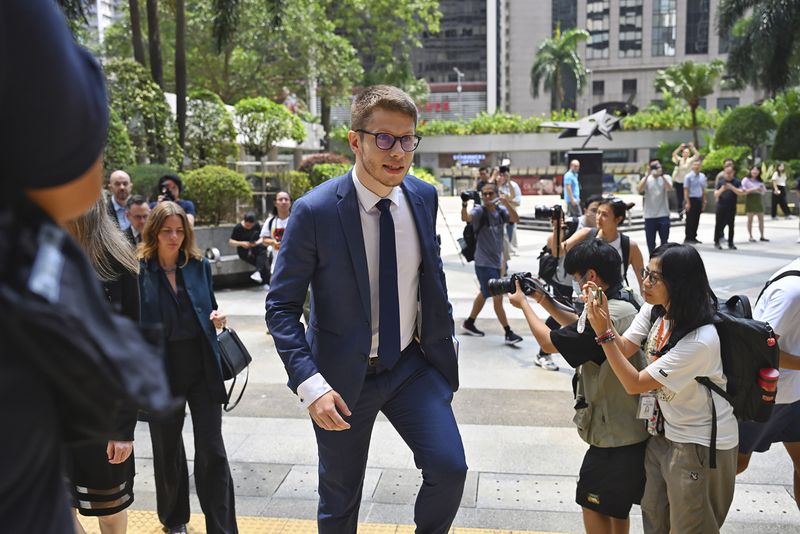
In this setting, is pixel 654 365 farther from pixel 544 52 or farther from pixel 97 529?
pixel 544 52

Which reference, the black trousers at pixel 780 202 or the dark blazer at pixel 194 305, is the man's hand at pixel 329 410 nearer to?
the dark blazer at pixel 194 305

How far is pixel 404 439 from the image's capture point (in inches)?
126

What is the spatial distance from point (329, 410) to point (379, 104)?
4.17 feet

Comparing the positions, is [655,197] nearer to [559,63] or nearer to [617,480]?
[617,480]

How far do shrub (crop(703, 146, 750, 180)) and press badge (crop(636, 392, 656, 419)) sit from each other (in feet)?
89.2

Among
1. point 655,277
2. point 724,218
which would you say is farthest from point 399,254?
point 724,218

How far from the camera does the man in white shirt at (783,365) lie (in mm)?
3344

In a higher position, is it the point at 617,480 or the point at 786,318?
the point at 786,318

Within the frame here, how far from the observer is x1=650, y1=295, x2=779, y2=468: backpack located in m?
3.00

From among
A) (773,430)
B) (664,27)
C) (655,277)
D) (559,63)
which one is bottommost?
(773,430)

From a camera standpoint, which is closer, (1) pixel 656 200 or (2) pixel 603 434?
(2) pixel 603 434

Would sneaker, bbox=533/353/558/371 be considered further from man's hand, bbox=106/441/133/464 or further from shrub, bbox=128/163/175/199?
shrub, bbox=128/163/175/199

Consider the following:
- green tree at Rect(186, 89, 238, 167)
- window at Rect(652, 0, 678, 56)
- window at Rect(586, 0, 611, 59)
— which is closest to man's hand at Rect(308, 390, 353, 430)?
green tree at Rect(186, 89, 238, 167)

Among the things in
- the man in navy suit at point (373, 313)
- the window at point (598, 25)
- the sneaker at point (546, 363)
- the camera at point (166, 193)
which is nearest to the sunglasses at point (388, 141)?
the man in navy suit at point (373, 313)
